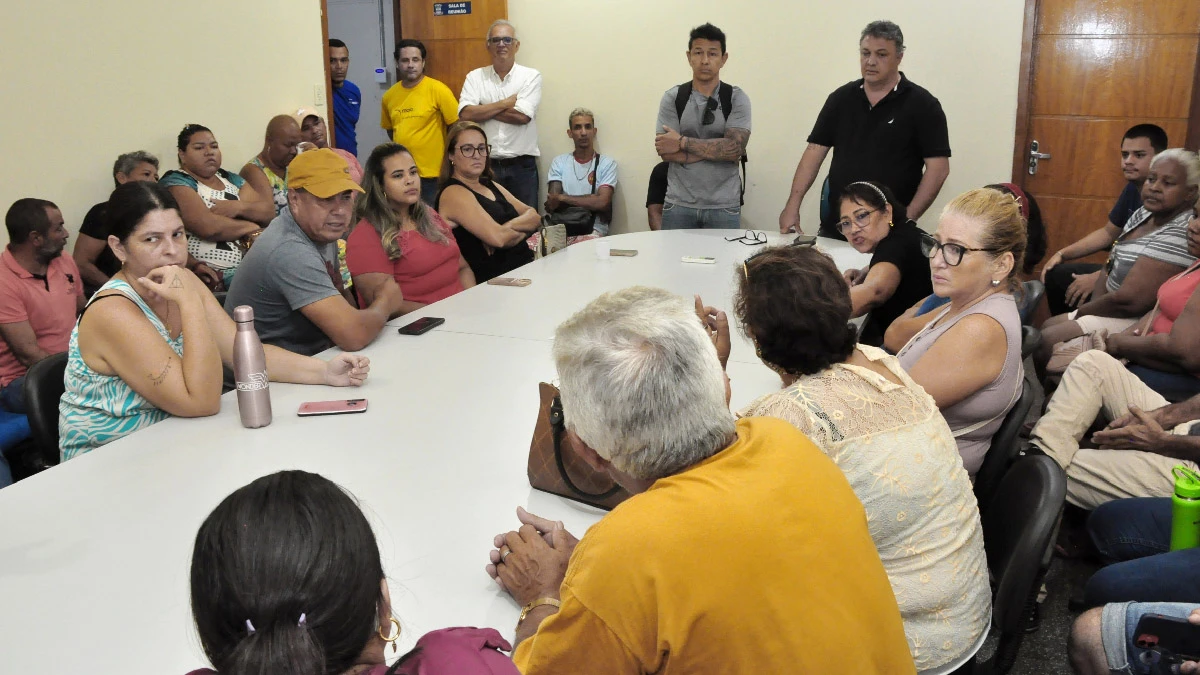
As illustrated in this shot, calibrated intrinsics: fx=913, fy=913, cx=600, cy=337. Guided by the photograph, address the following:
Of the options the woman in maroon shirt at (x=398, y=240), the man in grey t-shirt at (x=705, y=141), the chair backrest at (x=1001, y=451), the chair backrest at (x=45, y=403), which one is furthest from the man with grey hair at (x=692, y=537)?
the man in grey t-shirt at (x=705, y=141)

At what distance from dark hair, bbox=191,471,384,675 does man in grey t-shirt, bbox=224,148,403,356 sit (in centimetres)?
179

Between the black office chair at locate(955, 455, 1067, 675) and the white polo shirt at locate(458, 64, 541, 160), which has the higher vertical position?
the white polo shirt at locate(458, 64, 541, 160)

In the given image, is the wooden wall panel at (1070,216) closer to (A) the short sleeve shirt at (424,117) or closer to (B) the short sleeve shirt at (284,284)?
(A) the short sleeve shirt at (424,117)

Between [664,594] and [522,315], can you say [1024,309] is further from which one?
[664,594]

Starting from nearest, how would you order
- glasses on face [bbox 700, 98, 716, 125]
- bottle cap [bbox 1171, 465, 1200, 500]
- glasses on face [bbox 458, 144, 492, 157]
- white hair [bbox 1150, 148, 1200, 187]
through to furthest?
bottle cap [bbox 1171, 465, 1200, 500], white hair [bbox 1150, 148, 1200, 187], glasses on face [bbox 458, 144, 492, 157], glasses on face [bbox 700, 98, 716, 125]

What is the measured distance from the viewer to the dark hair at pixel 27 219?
10.7 ft

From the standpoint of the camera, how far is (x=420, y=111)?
6359mm

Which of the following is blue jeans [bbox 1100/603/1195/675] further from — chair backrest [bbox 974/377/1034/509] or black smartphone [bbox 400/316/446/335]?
black smartphone [bbox 400/316/446/335]

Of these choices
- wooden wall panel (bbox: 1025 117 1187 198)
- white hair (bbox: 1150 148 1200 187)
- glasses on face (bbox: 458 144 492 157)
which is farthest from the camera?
wooden wall panel (bbox: 1025 117 1187 198)

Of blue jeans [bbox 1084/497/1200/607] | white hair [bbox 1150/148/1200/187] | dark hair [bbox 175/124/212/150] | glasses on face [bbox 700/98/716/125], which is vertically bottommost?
blue jeans [bbox 1084/497/1200/607]

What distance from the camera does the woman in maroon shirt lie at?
3.12 meters

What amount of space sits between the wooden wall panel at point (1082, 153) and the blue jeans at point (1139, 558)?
13.3 ft

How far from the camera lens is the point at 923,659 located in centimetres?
143

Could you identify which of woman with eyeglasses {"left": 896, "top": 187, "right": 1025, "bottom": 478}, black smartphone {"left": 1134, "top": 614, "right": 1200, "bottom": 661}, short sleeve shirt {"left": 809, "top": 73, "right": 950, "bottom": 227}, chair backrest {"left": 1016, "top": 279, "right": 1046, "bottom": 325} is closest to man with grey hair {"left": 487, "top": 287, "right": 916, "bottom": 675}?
black smartphone {"left": 1134, "top": 614, "right": 1200, "bottom": 661}
